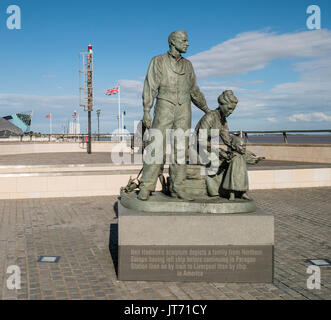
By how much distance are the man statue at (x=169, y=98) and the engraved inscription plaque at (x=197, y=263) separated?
834 mm

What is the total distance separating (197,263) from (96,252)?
6.73 ft

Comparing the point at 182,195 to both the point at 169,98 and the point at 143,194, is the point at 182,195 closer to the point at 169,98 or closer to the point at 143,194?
the point at 143,194

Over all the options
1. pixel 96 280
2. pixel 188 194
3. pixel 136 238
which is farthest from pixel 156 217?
pixel 96 280

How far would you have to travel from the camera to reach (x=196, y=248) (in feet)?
15.8

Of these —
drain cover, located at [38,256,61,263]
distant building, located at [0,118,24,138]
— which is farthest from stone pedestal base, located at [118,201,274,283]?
distant building, located at [0,118,24,138]

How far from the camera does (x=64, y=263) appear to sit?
546 cm

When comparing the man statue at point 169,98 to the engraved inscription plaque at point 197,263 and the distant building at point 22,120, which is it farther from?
the distant building at point 22,120

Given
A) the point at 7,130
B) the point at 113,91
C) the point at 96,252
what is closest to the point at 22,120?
the point at 7,130

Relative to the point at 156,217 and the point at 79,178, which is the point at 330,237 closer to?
the point at 156,217

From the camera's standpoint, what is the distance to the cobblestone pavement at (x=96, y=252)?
14.5ft

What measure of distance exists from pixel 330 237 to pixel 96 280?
476 centimetres

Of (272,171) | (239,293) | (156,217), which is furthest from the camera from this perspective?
(272,171)

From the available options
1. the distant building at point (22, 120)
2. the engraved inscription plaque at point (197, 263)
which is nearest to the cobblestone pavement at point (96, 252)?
the engraved inscription plaque at point (197, 263)

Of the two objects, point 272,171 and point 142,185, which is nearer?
point 142,185
